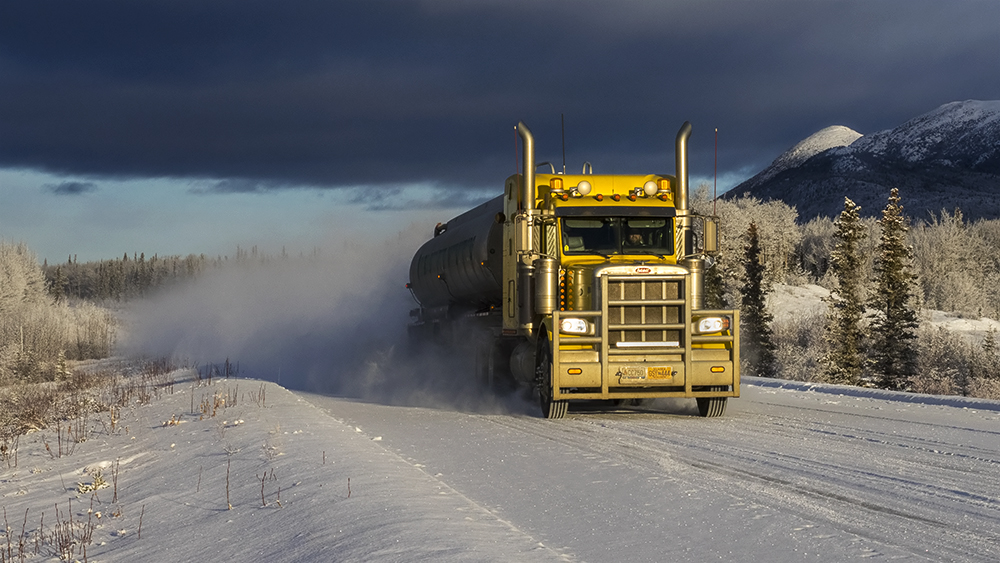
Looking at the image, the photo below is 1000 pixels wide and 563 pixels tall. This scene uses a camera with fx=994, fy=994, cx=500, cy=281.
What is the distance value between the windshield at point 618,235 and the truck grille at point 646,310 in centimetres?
120

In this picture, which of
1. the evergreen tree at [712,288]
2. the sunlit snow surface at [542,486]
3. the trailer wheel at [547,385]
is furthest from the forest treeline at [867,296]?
the sunlit snow surface at [542,486]

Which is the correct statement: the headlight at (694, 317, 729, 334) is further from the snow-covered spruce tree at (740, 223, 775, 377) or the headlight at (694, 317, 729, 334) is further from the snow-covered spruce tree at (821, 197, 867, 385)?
the snow-covered spruce tree at (740, 223, 775, 377)

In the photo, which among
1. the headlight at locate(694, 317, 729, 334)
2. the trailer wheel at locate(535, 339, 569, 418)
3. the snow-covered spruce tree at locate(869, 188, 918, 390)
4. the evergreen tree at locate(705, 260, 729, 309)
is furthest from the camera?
the snow-covered spruce tree at locate(869, 188, 918, 390)

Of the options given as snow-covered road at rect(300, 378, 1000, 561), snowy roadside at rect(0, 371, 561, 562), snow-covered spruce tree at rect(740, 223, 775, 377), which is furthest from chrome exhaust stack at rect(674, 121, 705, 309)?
snow-covered spruce tree at rect(740, 223, 775, 377)

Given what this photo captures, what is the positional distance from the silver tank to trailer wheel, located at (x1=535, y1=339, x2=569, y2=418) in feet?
11.3

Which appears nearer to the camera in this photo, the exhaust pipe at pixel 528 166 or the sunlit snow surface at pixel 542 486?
the sunlit snow surface at pixel 542 486

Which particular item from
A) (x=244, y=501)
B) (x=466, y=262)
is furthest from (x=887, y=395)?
(x=244, y=501)

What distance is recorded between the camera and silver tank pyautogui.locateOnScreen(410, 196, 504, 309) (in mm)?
20062

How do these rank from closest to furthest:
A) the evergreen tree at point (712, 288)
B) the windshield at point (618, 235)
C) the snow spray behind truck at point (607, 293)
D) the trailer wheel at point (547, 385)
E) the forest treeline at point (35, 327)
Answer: the snow spray behind truck at point (607, 293)
the trailer wheel at point (547, 385)
the windshield at point (618, 235)
the evergreen tree at point (712, 288)
the forest treeline at point (35, 327)

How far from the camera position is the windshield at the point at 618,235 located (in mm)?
16422

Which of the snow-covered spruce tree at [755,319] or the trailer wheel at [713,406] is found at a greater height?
the snow-covered spruce tree at [755,319]

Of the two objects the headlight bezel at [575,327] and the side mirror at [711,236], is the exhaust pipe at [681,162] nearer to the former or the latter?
the side mirror at [711,236]

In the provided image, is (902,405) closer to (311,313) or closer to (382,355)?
(382,355)

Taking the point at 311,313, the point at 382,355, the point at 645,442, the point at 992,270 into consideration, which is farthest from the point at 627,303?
the point at 992,270
